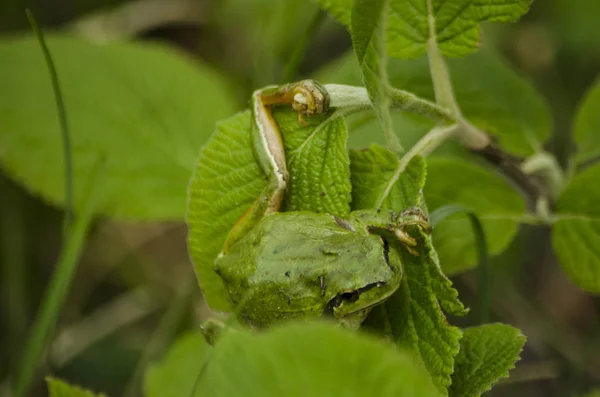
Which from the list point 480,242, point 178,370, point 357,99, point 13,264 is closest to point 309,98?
point 357,99

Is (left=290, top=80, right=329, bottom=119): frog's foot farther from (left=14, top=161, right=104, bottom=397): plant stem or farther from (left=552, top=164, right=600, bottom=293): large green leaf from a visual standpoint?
(left=14, top=161, right=104, bottom=397): plant stem

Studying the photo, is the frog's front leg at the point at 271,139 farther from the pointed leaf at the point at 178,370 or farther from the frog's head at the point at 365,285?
the pointed leaf at the point at 178,370

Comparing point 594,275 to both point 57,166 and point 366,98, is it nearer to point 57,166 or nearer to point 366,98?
point 366,98

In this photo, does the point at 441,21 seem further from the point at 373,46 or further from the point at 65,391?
the point at 65,391

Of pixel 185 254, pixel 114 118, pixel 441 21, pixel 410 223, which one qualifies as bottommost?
pixel 185 254

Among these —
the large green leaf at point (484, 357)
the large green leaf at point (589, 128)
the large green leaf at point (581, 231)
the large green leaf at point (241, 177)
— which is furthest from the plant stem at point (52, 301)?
the large green leaf at point (589, 128)
